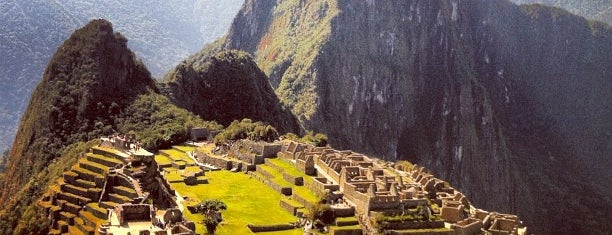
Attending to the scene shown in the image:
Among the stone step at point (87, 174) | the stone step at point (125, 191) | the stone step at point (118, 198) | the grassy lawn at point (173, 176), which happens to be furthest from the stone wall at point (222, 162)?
the stone step at point (118, 198)

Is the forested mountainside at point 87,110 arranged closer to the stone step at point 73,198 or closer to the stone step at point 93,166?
the stone step at point 93,166

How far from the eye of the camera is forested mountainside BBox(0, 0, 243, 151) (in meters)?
113

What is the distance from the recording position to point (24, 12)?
408 feet

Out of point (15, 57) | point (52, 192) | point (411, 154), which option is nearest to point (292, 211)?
point (52, 192)

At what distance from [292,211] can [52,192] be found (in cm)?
1650

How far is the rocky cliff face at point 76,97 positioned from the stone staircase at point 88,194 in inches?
1060

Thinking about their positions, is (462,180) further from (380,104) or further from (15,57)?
(15,57)

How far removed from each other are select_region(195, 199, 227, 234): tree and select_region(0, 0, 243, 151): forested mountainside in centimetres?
6263

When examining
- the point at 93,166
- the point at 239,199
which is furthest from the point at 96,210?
the point at 239,199

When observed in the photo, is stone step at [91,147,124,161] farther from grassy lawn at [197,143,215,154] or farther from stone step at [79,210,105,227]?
grassy lawn at [197,143,215,154]

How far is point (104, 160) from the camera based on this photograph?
5766 centimetres

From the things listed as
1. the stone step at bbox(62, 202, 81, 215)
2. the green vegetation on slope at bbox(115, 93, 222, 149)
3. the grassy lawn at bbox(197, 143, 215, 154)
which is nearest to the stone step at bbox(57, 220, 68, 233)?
the stone step at bbox(62, 202, 81, 215)

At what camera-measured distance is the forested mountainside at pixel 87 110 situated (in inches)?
3588

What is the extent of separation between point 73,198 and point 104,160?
3.81m
